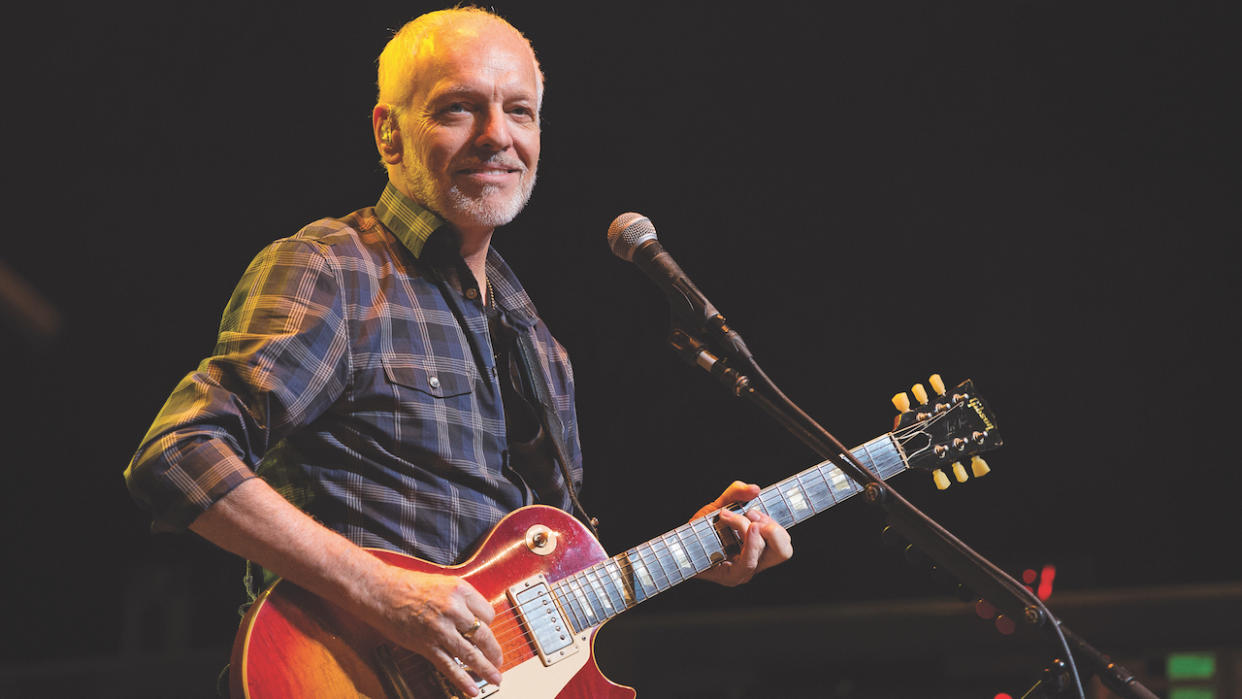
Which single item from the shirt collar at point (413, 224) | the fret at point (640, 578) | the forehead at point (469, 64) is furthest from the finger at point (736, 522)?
the forehead at point (469, 64)

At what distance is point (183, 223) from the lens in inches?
181

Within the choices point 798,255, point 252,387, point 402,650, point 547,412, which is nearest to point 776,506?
point 547,412

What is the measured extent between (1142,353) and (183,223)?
14.8ft

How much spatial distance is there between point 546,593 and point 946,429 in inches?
44.1

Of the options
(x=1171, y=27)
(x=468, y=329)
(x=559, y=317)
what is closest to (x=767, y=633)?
(x=559, y=317)

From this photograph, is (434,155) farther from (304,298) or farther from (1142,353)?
(1142,353)

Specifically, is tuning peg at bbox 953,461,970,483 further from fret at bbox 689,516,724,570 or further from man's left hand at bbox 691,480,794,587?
fret at bbox 689,516,724,570

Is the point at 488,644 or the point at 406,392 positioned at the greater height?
the point at 406,392

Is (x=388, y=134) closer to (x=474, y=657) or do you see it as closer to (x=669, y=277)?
(x=669, y=277)

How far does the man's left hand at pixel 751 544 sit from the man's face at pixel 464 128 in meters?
0.91

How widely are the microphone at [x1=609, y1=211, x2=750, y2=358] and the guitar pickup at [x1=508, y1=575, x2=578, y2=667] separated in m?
0.63

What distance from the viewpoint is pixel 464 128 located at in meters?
2.42

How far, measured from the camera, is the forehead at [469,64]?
240cm

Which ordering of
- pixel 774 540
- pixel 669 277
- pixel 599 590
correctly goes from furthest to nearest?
1. pixel 774 540
2. pixel 599 590
3. pixel 669 277
